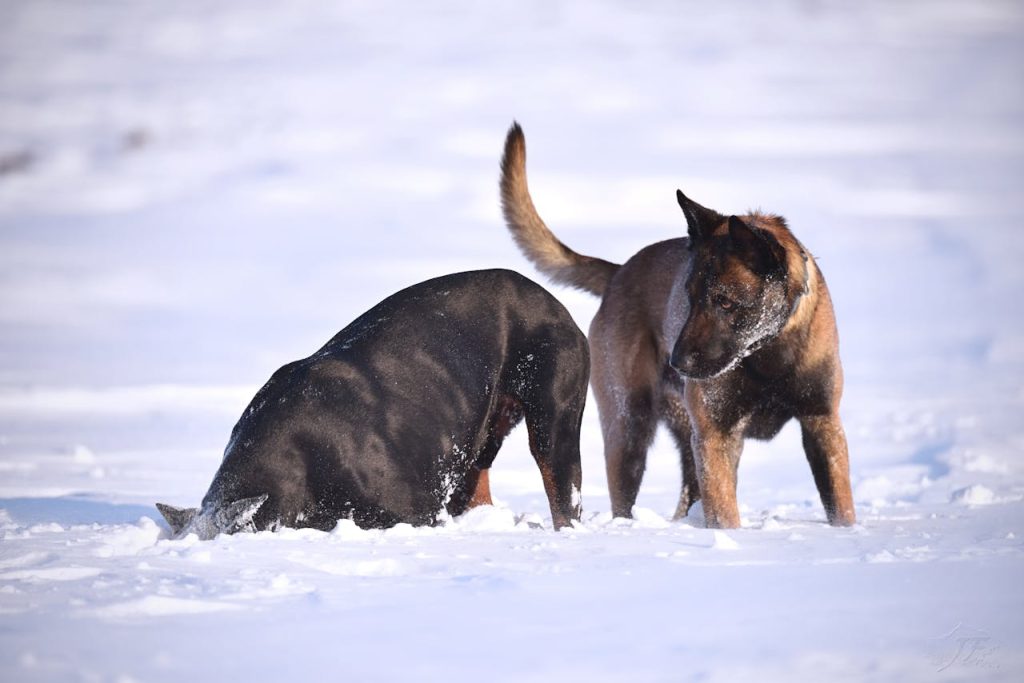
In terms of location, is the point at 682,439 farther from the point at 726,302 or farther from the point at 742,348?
the point at 726,302

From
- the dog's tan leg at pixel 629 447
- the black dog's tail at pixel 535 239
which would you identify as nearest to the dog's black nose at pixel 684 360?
the dog's tan leg at pixel 629 447

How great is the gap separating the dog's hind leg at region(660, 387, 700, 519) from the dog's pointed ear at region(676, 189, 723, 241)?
3.99 ft

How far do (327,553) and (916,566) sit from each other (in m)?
2.13

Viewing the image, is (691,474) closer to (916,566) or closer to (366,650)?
(916,566)

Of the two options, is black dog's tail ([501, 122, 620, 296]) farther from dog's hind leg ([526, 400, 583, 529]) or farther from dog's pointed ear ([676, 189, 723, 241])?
dog's hind leg ([526, 400, 583, 529])

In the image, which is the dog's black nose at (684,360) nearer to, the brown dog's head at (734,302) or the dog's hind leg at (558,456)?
the brown dog's head at (734,302)

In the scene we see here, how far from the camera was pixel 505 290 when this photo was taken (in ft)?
18.6

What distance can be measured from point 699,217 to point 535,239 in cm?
180

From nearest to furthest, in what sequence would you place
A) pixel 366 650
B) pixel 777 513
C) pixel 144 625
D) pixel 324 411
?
1. pixel 366 650
2. pixel 144 625
3. pixel 324 411
4. pixel 777 513

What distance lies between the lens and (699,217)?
6.17m

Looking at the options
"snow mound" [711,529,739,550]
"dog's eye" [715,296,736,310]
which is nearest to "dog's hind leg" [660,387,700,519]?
"dog's eye" [715,296,736,310]

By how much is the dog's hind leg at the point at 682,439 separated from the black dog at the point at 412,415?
1.67 m

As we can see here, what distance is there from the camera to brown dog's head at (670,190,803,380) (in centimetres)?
591

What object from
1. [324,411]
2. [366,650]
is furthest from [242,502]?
[366,650]
